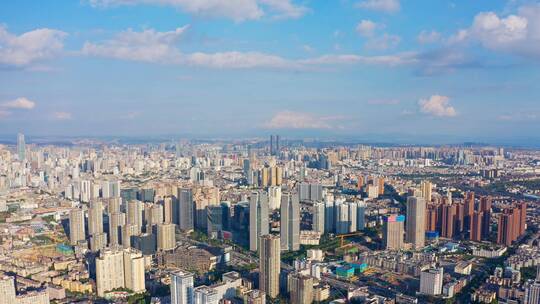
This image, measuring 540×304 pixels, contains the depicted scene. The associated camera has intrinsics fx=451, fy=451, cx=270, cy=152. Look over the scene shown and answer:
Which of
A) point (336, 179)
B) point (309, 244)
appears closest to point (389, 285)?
point (309, 244)

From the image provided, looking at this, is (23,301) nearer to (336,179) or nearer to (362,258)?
(362,258)

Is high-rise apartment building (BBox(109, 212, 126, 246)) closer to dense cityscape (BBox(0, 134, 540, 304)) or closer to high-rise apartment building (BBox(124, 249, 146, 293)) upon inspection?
dense cityscape (BBox(0, 134, 540, 304))

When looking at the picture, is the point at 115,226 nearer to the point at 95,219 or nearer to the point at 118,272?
the point at 95,219

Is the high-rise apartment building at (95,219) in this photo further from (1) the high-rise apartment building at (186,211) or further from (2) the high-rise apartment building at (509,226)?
(2) the high-rise apartment building at (509,226)

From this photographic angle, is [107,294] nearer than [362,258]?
Yes

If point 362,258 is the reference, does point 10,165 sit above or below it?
above

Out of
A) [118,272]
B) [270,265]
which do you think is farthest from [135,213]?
[270,265]
